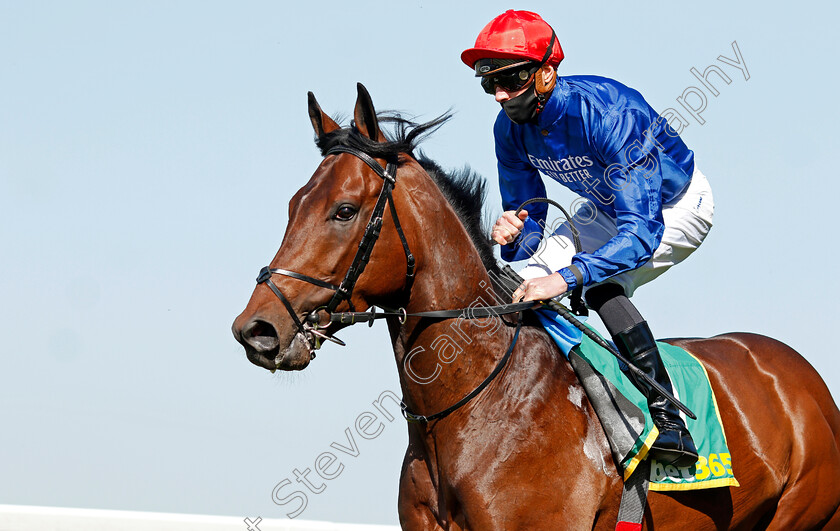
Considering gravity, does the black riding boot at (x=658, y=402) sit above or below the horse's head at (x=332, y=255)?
below

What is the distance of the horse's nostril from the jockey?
1034 millimetres

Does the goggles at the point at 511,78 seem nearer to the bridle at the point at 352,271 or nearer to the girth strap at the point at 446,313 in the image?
the bridle at the point at 352,271

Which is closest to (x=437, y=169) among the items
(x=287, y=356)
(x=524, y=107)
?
(x=524, y=107)

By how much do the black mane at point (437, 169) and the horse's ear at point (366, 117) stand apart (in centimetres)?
4

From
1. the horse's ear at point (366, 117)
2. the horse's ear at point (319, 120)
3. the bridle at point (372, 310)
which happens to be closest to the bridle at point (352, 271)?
the bridle at point (372, 310)

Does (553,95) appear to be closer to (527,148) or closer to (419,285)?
(527,148)

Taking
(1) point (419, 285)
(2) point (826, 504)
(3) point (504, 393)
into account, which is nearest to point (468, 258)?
(1) point (419, 285)

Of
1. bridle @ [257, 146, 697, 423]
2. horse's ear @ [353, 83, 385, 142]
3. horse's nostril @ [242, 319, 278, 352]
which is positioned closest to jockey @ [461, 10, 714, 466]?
Result: bridle @ [257, 146, 697, 423]

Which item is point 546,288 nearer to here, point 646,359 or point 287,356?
point 646,359

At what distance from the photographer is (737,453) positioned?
385 centimetres

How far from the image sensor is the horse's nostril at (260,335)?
2.89 m

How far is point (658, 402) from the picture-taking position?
3500 mm

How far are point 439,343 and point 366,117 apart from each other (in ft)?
2.96

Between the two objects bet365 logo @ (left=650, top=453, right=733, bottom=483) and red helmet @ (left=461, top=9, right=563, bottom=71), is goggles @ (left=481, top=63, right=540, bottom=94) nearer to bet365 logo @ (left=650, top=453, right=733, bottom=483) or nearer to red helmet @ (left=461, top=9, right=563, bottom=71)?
red helmet @ (left=461, top=9, right=563, bottom=71)
